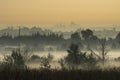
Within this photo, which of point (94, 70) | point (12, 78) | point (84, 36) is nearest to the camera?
point (12, 78)

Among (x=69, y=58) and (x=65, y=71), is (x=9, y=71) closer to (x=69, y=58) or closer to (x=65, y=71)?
(x=65, y=71)

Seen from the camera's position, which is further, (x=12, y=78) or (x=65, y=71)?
(x=65, y=71)

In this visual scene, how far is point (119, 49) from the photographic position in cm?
16912

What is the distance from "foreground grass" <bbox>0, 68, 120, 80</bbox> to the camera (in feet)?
36.0

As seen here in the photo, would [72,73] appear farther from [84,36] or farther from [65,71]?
[84,36]

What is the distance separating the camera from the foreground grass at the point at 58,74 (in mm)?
10977

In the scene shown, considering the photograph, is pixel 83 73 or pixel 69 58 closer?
pixel 83 73

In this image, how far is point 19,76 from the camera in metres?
11.0

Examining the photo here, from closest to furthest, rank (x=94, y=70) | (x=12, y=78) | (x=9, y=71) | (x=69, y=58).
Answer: (x=12, y=78) < (x=9, y=71) < (x=94, y=70) < (x=69, y=58)

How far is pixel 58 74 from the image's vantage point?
11453mm

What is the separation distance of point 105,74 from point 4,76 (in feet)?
9.84

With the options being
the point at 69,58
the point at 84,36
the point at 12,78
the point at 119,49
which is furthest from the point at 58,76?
the point at 119,49

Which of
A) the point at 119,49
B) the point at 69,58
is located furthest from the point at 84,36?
the point at 119,49

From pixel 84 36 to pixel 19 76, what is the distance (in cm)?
9459
